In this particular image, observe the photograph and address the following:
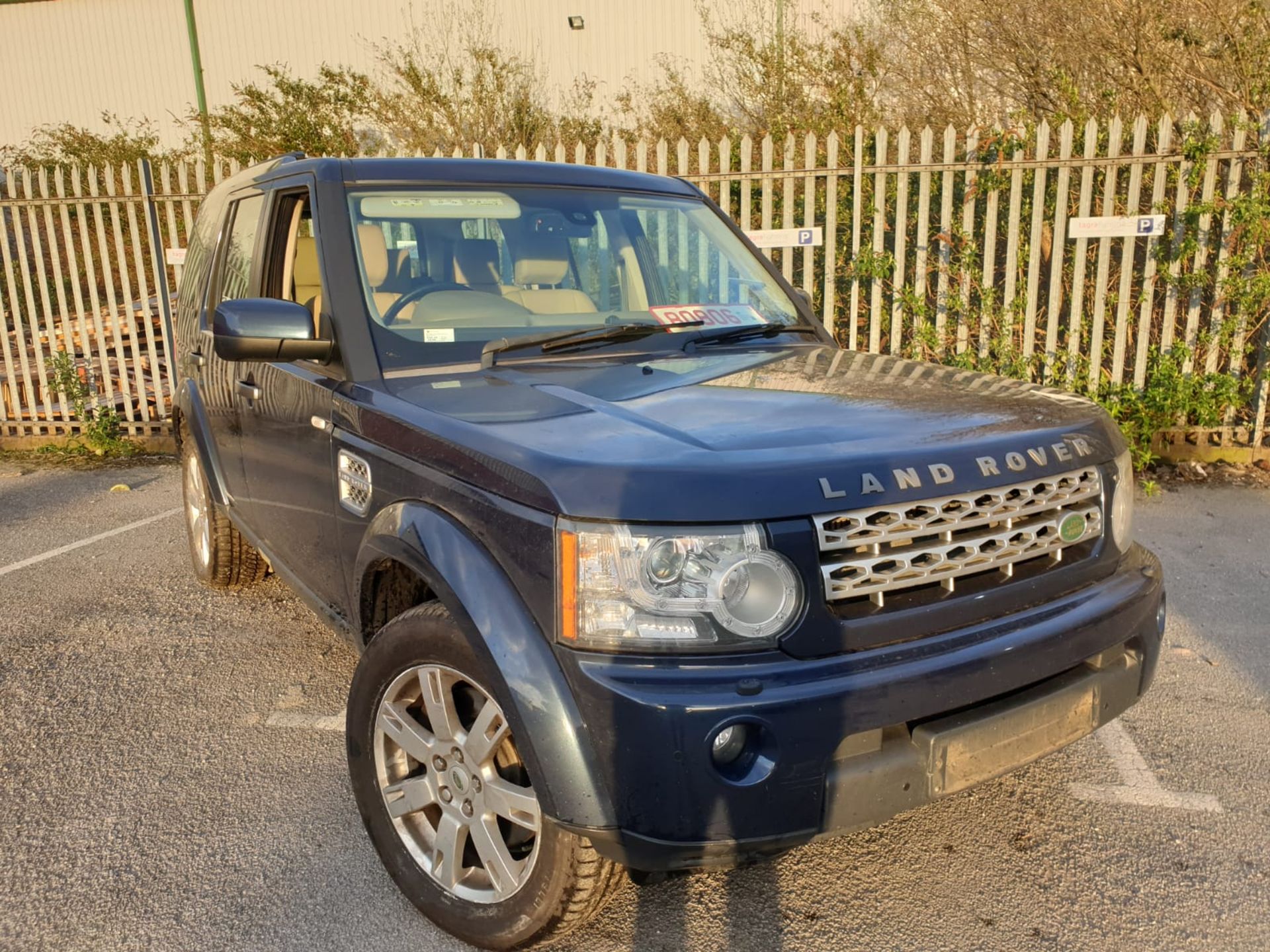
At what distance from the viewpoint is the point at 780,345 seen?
10.6 ft

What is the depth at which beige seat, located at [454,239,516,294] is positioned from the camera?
3.11m

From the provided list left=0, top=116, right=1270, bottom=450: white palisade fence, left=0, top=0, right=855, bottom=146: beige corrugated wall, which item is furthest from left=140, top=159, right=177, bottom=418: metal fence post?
left=0, top=0, right=855, bottom=146: beige corrugated wall

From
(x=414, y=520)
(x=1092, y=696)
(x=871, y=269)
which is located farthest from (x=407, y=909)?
(x=871, y=269)

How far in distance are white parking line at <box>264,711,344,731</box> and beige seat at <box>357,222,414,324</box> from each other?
1538 millimetres

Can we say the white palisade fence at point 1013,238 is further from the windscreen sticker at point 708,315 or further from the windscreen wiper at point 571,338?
the windscreen wiper at point 571,338

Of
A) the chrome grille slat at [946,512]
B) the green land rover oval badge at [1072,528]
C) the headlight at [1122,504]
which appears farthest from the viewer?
the headlight at [1122,504]

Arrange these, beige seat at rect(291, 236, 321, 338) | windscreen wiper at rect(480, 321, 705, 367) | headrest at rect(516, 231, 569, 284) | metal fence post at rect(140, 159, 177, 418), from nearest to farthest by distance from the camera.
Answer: windscreen wiper at rect(480, 321, 705, 367), beige seat at rect(291, 236, 321, 338), headrest at rect(516, 231, 569, 284), metal fence post at rect(140, 159, 177, 418)

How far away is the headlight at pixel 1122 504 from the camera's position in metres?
2.45

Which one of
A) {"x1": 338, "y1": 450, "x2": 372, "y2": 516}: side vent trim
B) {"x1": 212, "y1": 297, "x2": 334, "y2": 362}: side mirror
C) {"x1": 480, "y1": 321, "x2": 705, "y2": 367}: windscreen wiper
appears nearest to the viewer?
{"x1": 338, "y1": 450, "x2": 372, "y2": 516}: side vent trim

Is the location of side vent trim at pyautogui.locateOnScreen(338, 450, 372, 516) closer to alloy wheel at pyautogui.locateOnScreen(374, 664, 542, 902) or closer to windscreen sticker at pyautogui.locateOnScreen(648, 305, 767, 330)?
alloy wheel at pyautogui.locateOnScreen(374, 664, 542, 902)

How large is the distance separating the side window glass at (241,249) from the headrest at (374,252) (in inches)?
37.0

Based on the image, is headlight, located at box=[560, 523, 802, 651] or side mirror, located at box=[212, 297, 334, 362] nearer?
headlight, located at box=[560, 523, 802, 651]

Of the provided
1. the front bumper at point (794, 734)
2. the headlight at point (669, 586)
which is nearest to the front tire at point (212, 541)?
the headlight at point (669, 586)

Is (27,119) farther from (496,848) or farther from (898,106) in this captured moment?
(496,848)
